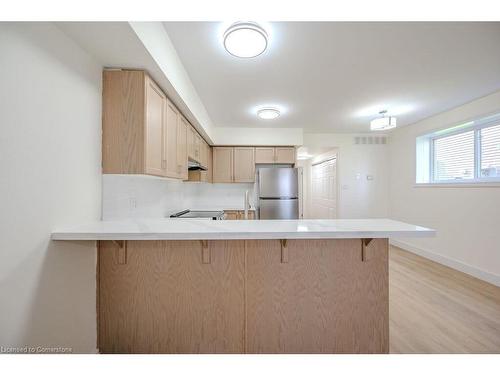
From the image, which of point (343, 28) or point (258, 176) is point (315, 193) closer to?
point (258, 176)

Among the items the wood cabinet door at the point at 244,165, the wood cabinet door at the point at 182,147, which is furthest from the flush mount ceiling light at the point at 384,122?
the wood cabinet door at the point at 182,147

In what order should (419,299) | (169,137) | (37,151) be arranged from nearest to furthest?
(37,151), (169,137), (419,299)

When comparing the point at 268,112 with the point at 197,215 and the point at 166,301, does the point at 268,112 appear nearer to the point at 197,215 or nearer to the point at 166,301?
the point at 197,215

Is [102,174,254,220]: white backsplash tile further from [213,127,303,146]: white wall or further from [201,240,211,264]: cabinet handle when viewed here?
[213,127,303,146]: white wall

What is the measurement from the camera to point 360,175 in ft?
15.7

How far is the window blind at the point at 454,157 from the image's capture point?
3.19 metres

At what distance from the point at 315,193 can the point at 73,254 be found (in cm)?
618

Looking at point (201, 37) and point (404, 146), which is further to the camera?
point (404, 146)

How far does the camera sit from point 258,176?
4.04 metres

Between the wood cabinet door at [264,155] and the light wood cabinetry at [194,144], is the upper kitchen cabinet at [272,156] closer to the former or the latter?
the wood cabinet door at [264,155]

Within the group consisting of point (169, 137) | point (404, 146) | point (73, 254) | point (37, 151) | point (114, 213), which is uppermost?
point (404, 146)

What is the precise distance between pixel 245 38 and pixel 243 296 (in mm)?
1814

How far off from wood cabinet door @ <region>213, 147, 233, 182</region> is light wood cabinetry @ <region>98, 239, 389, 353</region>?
2.93 meters

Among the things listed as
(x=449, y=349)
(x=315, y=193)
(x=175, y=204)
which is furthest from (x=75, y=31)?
(x=315, y=193)
